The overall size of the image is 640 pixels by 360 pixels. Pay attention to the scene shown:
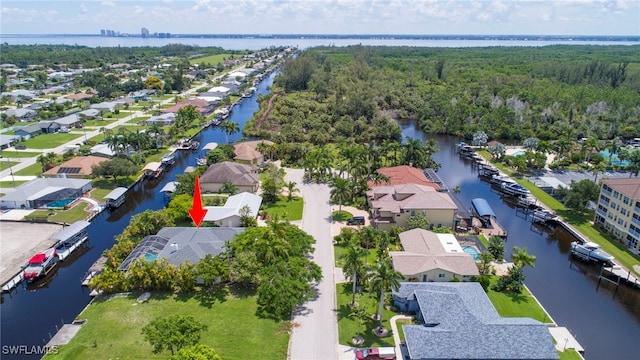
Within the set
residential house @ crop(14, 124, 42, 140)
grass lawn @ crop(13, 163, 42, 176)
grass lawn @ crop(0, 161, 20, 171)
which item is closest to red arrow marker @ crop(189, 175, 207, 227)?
grass lawn @ crop(13, 163, 42, 176)

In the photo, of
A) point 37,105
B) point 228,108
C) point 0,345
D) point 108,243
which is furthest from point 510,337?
point 37,105

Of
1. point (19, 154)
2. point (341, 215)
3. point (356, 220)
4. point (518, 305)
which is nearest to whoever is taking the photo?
point (518, 305)

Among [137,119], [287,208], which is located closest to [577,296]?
[287,208]

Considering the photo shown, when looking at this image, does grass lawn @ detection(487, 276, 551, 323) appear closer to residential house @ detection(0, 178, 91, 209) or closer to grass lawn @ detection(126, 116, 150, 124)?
residential house @ detection(0, 178, 91, 209)

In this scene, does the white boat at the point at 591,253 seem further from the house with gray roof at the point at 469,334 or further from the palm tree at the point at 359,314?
the palm tree at the point at 359,314

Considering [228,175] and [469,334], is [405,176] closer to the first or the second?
[228,175]

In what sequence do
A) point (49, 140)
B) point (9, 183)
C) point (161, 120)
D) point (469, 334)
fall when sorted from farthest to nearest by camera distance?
point (161, 120)
point (49, 140)
point (9, 183)
point (469, 334)

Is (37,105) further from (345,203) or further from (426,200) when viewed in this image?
(426,200)
